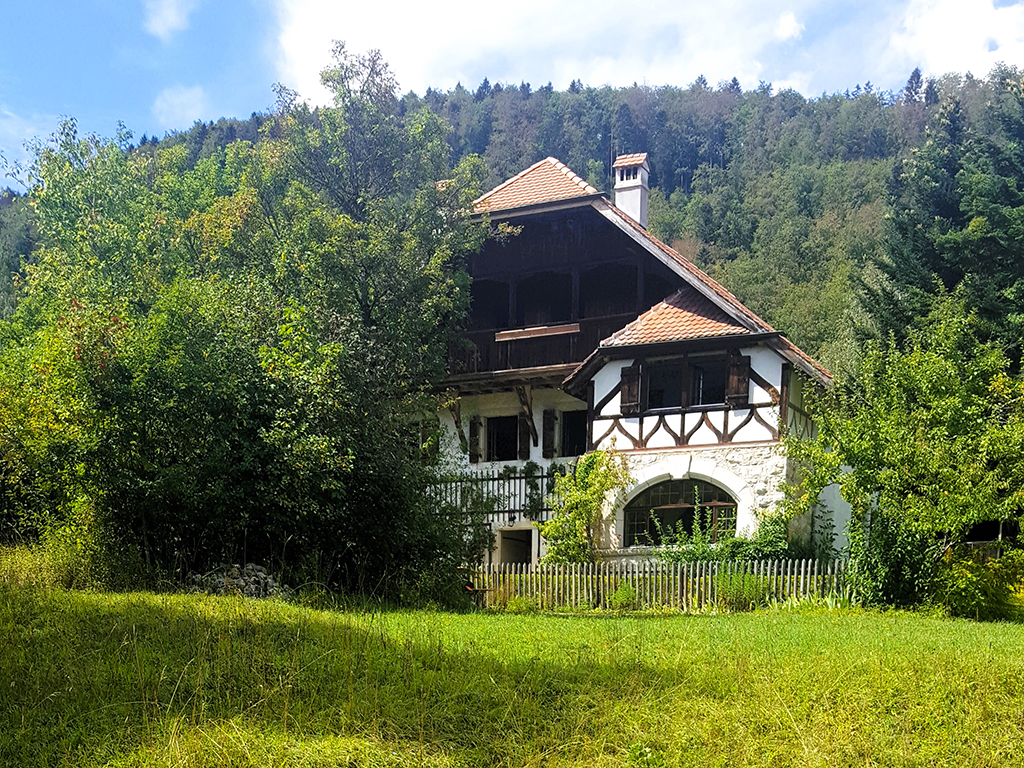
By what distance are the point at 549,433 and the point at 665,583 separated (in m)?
7.59

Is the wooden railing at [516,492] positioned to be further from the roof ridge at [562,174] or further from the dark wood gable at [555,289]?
the roof ridge at [562,174]

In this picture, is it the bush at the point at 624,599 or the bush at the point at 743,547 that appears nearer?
the bush at the point at 624,599

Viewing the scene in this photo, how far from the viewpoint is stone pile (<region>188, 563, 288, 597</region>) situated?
14602mm

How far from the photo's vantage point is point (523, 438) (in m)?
28.8

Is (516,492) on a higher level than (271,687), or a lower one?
higher

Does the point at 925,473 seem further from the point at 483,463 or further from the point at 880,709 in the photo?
the point at 483,463

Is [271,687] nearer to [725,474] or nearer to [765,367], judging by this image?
[725,474]

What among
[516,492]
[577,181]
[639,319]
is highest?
[577,181]

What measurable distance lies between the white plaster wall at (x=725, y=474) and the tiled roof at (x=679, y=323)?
248 cm

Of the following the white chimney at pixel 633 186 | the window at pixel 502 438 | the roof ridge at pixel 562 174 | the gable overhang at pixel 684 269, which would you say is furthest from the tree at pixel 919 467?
the white chimney at pixel 633 186

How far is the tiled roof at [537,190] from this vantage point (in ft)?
90.0

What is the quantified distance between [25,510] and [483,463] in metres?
14.0

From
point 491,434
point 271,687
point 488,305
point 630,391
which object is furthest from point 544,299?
point 271,687

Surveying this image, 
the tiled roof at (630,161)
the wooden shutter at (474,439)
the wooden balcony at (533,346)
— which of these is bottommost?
the wooden shutter at (474,439)
